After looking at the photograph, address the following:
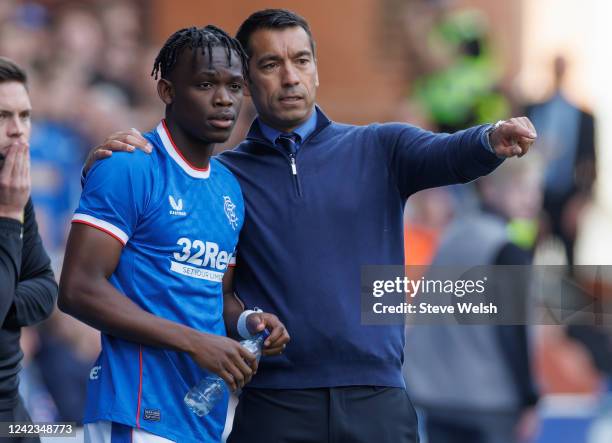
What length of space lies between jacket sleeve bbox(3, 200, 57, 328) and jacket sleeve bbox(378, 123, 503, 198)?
1209 mm

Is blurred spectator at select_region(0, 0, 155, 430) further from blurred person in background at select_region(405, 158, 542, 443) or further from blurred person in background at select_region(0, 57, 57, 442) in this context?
blurred person in background at select_region(0, 57, 57, 442)

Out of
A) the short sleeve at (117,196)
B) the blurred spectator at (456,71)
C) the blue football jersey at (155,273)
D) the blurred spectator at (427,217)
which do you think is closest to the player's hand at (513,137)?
the blue football jersey at (155,273)

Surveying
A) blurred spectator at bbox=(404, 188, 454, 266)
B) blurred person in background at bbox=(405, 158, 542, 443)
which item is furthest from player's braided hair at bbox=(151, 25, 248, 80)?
blurred spectator at bbox=(404, 188, 454, 266)

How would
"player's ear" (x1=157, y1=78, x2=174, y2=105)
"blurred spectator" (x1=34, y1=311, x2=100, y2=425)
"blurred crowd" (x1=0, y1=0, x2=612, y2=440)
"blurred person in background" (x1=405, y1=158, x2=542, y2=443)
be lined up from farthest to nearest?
"blurred crowd" (x1=0, y1=0, x2=612, y2=440) < "blurred spectator" (x1=34, y1=311, x2=100, y2=425) < "blurred person in background" (x1=405, y1=158, x2=542, y2=443) < "player's ear" (x1=157, y1=78, x2=174, y2=105)

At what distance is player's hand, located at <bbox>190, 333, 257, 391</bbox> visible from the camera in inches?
134

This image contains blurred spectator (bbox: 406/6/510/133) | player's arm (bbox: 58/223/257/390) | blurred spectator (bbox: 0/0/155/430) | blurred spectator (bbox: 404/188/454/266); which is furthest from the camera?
blurred spectator (bbox: 406/6/510/133)

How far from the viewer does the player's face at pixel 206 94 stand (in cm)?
358

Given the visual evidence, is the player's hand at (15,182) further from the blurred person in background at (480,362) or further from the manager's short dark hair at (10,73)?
the blurred person in background at (480,362)

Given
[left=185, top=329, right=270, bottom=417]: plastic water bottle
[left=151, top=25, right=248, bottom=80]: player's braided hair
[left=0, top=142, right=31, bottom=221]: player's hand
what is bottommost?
[left=185, top=329, right=270, bottom=417]: plastic water bottle

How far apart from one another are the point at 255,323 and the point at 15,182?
900mm

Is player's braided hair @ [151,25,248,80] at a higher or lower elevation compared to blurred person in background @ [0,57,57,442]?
higher

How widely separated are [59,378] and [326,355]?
4.04 metres

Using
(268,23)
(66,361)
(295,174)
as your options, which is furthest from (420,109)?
(295,174)

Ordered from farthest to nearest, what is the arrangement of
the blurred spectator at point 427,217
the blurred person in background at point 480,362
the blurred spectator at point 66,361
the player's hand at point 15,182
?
the blurred spectator at point 427,217
the blurred spectator at point 66,361
the blurred person in background at point 480,362
the player's hand at point 15,182
